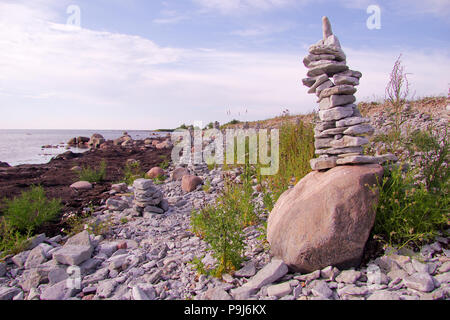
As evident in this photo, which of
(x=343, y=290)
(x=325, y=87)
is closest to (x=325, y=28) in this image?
(x=325, y=87)

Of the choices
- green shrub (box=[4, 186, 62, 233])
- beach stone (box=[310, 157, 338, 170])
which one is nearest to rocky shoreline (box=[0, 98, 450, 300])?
green shrub (box=[4, 186, 62, 233])

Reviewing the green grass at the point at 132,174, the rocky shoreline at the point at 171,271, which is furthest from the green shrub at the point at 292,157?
the green grass at the point at 132,174

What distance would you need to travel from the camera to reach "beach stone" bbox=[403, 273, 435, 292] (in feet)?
9.68

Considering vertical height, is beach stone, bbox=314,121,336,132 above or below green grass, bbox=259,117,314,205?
above

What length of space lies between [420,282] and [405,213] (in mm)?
992

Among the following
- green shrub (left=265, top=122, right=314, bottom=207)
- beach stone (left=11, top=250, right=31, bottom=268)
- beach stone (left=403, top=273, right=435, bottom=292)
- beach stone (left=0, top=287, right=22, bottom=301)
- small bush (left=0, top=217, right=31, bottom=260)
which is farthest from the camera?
green shrub (left=265, top=122, right=314, bottom=207)

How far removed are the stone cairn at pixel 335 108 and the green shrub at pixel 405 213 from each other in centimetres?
53

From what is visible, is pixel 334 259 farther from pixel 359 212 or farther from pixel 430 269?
pixel 430 269

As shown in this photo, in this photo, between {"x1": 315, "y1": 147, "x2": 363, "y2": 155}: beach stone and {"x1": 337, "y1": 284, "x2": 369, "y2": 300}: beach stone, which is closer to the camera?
{"x1": 337, "y1": 284, "x2": 369, "y2": 300}: beach stone

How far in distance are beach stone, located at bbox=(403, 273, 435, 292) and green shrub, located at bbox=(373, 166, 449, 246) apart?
A: 52cm

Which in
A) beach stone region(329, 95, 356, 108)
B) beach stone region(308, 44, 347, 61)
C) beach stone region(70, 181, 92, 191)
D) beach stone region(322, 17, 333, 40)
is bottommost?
beach stone region(70, 181, 92, 191)

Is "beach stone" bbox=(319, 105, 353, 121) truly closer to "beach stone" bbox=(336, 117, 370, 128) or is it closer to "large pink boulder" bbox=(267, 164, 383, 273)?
"beach stone" bbox=(336, 117, 370, 128)

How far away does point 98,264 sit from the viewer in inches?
181
